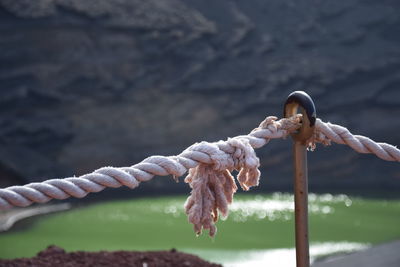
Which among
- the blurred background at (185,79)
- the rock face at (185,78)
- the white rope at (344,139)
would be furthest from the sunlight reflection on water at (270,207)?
the white rope at (344,139)

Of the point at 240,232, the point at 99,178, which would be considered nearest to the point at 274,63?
the point at 240,232

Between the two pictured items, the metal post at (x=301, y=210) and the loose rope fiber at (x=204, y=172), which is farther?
the metal post at (x=301, y=210)

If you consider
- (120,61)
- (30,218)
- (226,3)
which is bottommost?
(30,218)

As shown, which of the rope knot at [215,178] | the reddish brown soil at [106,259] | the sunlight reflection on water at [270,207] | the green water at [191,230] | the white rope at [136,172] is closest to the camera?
the white rope at [136,172]

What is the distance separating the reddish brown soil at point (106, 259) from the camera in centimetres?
205

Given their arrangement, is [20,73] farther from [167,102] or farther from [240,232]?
[240,232]

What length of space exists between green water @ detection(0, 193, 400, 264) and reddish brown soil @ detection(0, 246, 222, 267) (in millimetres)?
1632

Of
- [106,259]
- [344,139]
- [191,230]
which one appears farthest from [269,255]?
[344,139]

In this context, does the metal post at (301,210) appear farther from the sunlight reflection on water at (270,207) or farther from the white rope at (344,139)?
the sunlight reflection on water at (270,207)

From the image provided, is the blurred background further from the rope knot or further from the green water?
the rope knot

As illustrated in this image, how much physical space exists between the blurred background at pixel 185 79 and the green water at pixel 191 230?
1443 mm

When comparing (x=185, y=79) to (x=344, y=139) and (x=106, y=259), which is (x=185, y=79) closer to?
(x=106, y=259)

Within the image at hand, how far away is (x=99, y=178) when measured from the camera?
895 millimetres

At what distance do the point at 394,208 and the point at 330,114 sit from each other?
348 cm
